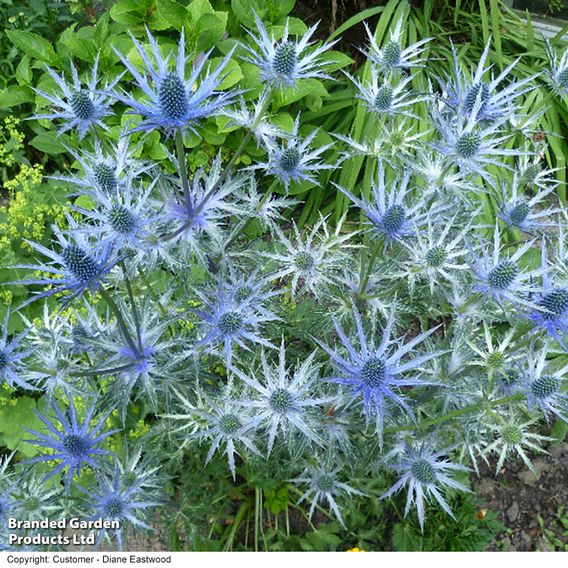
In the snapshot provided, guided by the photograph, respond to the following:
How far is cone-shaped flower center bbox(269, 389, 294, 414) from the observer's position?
1.23 m

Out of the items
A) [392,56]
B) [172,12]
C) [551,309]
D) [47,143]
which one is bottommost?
[551,309]

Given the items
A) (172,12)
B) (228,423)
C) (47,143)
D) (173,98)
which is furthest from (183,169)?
(47,143)

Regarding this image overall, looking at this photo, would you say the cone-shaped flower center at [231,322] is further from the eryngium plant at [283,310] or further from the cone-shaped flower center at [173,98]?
the cone-shaped flower center at [173,98]

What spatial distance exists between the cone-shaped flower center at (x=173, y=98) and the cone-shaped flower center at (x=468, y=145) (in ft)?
2.14

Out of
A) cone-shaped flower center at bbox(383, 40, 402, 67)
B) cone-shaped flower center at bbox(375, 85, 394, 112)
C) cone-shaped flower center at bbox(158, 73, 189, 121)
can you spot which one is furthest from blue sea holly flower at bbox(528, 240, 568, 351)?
cone-shaped flower center at bbox(158, 73, 189, 121)

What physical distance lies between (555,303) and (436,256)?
0.87 feet

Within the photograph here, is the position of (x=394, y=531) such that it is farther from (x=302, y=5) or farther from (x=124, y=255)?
(x=302, y=5)

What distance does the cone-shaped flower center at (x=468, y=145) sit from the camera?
4.20 ft

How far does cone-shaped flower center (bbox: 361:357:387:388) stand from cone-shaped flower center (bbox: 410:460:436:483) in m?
0.39

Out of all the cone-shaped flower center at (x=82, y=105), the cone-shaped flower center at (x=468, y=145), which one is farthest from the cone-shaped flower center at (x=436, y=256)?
the cone-shaped flower center at (x=82, y=105)

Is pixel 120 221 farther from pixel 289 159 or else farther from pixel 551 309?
pixel 551 309

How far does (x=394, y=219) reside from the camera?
50.2 inches

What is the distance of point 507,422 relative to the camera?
137cm
